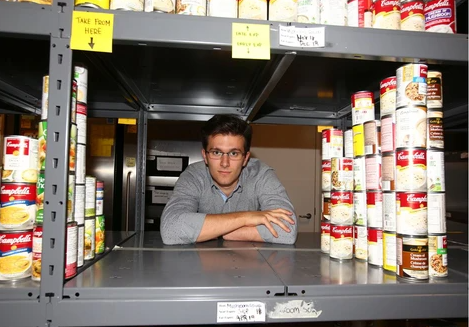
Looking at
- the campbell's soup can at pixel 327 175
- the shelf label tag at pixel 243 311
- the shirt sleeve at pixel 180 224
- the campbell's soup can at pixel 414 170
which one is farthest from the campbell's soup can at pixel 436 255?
the shirt sleeve at pixel 180 224

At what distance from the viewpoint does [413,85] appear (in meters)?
0.77

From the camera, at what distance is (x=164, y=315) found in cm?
68

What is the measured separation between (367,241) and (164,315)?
0.62m

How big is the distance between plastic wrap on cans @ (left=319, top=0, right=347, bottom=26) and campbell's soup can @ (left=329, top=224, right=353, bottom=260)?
591 mm

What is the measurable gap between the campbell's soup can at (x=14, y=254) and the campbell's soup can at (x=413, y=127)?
0.96 m

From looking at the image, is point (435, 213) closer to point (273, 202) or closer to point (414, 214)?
point (414, 214)

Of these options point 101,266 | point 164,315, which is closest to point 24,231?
point 101,266

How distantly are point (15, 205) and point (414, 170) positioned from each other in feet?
3.21

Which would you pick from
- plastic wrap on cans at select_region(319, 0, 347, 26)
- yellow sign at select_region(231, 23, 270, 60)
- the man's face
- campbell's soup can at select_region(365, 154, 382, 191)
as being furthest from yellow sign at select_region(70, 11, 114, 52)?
the man's face

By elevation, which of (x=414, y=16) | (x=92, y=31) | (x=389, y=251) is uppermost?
(x=414, y=16)

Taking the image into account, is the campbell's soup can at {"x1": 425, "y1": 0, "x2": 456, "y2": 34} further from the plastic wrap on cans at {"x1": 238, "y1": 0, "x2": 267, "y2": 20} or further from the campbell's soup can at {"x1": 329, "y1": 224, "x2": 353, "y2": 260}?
the campbell's soup can at {"x1": 329, "y1": 224, "x2": 353, "y2": 260}

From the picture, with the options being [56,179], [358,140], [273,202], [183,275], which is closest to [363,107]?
[358,140]

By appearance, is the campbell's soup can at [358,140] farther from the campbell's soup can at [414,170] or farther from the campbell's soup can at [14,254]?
the campbell's soup can at [14,254]

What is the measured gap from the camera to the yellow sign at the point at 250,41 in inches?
29.4
